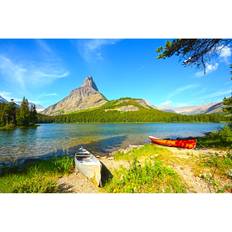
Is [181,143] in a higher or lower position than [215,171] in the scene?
higher

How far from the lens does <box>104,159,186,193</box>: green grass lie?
4.30 m

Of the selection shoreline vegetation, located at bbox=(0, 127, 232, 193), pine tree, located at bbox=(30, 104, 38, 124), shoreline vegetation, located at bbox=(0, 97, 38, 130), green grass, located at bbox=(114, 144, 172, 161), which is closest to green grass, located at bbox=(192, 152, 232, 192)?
shoreline vegetation, located at bbox=(0, 127, 232, 193)

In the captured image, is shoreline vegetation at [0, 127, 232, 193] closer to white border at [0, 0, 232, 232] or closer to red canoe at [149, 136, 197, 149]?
white border at [0, 0, 232, 232]

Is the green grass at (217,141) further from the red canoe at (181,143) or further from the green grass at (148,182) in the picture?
the green grass at (148,182)

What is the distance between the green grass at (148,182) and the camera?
4.30 meters

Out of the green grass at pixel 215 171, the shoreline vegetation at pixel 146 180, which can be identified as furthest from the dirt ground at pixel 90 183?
the green grass at pixel 215 171

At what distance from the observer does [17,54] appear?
634 cm

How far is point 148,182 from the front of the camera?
4496 mm
